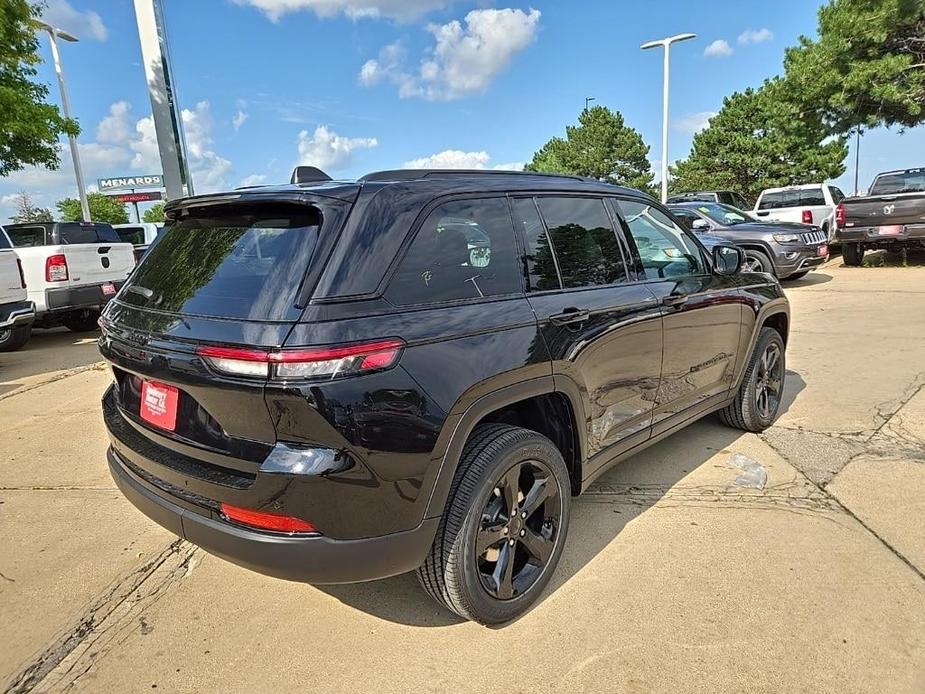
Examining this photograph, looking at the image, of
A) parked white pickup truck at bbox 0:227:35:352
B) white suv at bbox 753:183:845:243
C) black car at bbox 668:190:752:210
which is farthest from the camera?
black car at bbox 668:190:752:210

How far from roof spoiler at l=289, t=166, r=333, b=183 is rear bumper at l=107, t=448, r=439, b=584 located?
1441 mm

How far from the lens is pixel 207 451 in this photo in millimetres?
2057

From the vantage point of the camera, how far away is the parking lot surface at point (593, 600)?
2156 millimetres

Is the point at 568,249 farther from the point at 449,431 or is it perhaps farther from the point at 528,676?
the point at 528,676

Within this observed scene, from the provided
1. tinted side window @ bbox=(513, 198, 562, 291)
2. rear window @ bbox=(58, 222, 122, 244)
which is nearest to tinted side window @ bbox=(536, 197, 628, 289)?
tinted side window @ bbox=(513, 198, 562, 291)

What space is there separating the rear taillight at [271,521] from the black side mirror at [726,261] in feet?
9.61

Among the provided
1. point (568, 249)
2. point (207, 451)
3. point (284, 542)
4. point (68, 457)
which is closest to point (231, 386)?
point (207, 451)

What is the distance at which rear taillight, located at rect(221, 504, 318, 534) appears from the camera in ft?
6.31

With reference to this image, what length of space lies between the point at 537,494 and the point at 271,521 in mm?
1075

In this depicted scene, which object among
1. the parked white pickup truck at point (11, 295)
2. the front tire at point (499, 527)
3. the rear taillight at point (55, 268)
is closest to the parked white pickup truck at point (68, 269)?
the rear taillight at point (55, 268)

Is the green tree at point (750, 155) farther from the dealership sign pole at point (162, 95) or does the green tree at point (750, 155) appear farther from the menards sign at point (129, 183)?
the menards sign at point (129, 183)

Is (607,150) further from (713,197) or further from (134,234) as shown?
(134,234)

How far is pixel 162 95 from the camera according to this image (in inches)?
318

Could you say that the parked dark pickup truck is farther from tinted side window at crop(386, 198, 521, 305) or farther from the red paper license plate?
the red paper license plate
